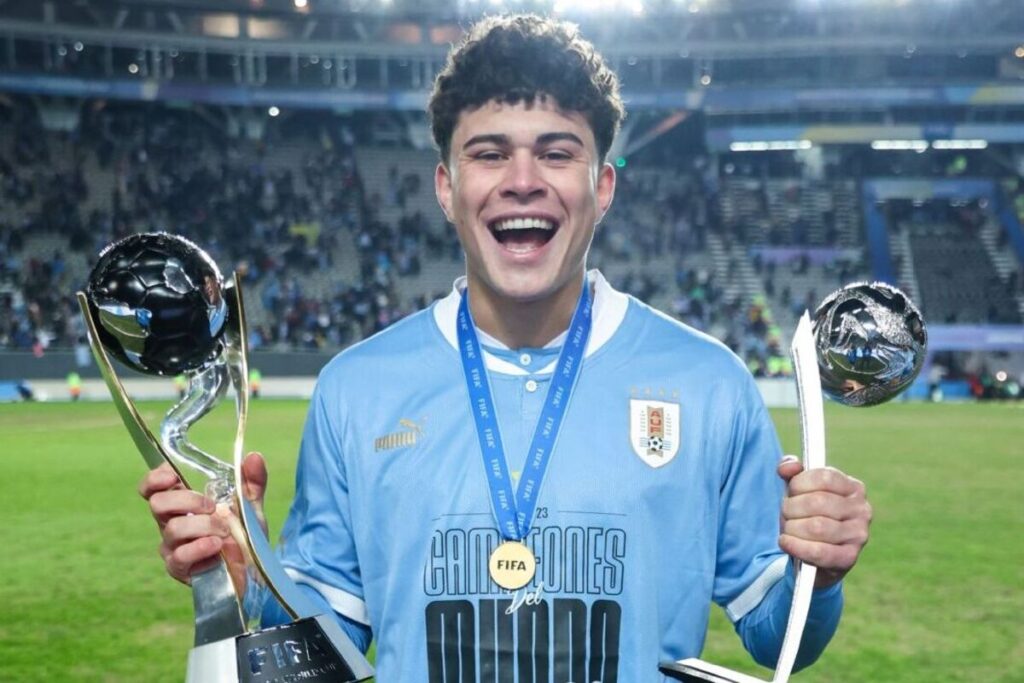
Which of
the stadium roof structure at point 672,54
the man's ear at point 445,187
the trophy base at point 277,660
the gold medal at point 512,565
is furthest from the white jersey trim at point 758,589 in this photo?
the stadium roof structure at point 672,54

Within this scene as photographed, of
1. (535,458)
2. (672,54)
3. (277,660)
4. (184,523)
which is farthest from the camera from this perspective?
(672,54)

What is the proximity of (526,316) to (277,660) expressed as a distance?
93 centimetres

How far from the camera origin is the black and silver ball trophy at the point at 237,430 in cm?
168

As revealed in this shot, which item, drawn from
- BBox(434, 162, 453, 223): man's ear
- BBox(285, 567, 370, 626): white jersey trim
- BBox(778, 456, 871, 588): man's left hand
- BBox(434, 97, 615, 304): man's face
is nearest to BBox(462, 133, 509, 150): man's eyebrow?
BBox(434, 97, 615, 304): man's face

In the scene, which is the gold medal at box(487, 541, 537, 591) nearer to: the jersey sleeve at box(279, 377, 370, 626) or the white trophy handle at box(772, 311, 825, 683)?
the jersey sleeve at box(279, 377, 370, 626)

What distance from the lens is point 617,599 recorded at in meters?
2.13

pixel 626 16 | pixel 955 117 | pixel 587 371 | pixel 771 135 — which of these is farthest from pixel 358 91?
pixel 587 371

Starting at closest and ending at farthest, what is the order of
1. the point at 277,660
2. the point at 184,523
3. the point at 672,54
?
the point at 277,660 < the point at 184,523 < the point at 672,54

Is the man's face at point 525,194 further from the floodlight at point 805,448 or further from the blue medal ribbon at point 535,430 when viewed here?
the floodlight at point 805,448

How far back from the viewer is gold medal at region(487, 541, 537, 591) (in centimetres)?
211

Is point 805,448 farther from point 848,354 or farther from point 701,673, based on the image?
point 701,673

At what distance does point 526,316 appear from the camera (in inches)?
91.0

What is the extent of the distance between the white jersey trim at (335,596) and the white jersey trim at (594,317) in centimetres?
59

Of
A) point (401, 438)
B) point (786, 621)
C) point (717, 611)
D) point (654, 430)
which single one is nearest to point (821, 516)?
point (786, 621)
